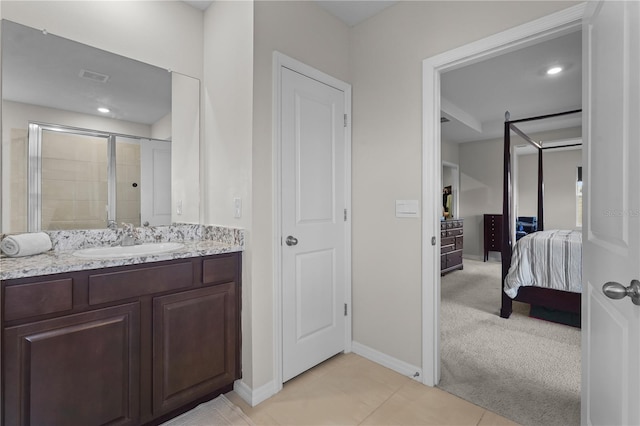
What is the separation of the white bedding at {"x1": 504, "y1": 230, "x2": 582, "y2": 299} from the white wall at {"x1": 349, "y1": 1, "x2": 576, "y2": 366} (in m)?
1.69

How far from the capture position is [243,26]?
6.26 feet

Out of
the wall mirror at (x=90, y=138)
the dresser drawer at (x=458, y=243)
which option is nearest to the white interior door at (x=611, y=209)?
the wall mirror at (x=90, y=138)

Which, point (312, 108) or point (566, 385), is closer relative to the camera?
point (566, 385)

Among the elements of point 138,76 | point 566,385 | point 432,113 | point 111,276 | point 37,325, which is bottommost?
Answer: point 566,385

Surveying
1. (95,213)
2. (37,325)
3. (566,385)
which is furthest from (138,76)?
(566,385)

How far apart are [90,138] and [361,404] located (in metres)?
2.29

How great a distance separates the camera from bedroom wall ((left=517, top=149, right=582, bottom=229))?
6.32 m

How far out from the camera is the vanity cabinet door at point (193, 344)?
1.62m

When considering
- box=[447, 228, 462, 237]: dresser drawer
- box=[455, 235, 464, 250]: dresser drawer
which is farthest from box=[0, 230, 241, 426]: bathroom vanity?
box=[455, 235, 464, 250]: dresser drawer

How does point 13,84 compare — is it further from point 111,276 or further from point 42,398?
point 42,398

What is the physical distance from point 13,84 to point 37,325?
4.12 ft

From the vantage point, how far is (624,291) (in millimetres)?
861

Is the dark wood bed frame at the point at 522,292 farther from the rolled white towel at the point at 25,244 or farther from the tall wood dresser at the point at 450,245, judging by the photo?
the rolled white towel at the point at 25,244

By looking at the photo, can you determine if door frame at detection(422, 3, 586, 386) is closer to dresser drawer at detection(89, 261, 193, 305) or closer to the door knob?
the door knob
